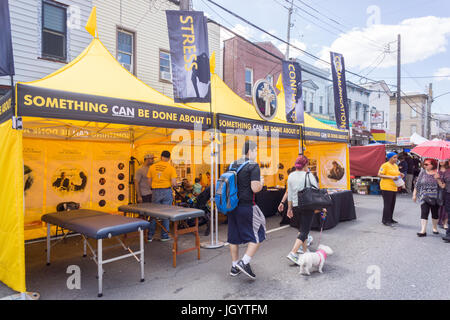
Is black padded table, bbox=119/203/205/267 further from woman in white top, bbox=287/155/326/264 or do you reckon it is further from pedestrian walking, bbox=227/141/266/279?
woman in white top, bbox=287/155/326/264

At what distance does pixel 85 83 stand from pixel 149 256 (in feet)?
10.6

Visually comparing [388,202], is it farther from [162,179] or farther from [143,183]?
[143,183]

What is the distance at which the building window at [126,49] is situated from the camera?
36.2ft

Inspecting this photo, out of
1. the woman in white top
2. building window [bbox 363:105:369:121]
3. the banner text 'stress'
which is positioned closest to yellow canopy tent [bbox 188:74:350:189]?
the banner text 'stress'

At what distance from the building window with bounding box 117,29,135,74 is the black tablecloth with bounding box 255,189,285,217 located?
7000 millimetres

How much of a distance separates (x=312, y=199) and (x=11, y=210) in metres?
4.22

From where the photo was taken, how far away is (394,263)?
15.6 ft

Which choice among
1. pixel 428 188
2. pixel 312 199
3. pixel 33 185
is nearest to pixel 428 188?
pixel 428 188

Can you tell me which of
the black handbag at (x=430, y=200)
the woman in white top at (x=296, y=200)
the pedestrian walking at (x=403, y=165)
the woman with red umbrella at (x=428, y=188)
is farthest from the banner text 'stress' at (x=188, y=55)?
the pedestrian walking at (x=403, y=165)

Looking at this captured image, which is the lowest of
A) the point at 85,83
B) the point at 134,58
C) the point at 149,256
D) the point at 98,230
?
the point at 149,256
